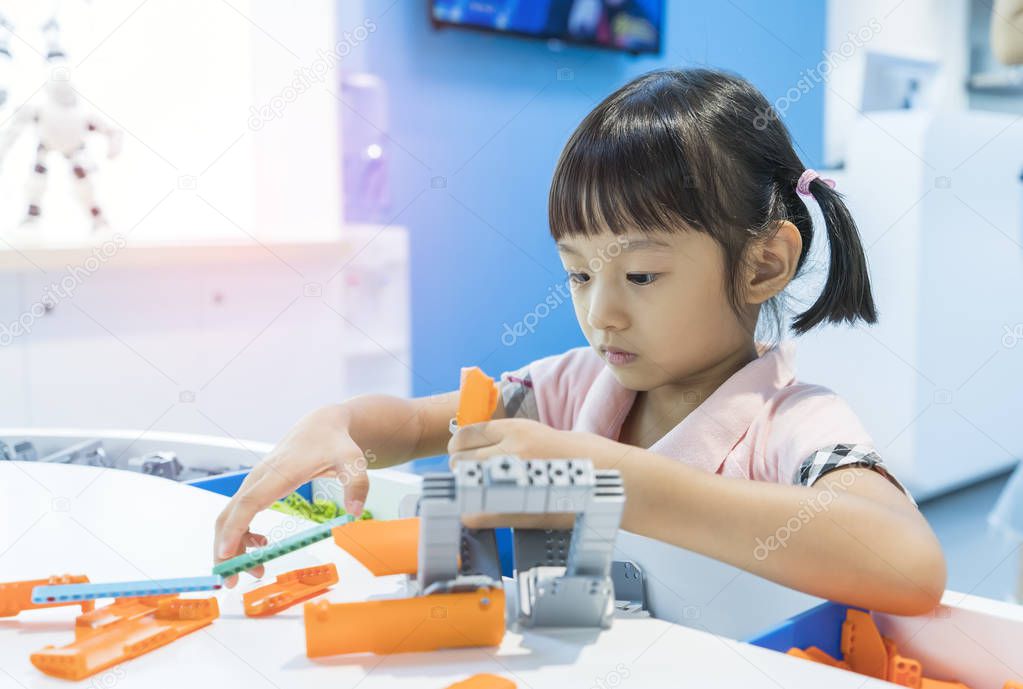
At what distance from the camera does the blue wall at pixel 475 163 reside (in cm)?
223

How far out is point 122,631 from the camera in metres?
0.44

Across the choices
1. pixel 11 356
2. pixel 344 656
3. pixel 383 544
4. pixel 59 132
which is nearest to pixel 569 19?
pixel 59 132

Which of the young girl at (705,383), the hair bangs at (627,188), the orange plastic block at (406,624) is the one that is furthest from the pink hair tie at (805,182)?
the orange plastic block at (406,624)

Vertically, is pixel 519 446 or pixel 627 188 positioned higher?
pixel 627 188

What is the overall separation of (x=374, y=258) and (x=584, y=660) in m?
1.80

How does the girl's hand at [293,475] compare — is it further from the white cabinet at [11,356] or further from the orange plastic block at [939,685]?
the white cabinet at [11,356]

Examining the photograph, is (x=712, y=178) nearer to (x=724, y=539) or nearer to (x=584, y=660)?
(x=724, y=539)

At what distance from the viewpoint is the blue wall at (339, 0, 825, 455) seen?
2.23 meters

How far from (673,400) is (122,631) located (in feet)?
1.72

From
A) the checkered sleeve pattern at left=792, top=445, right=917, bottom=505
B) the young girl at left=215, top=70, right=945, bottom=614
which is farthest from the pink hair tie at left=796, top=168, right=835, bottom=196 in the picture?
the checkered sleeve pattern at left=792, top=445, right=917, bottom=505

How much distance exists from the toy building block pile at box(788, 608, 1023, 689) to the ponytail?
13.1 inches

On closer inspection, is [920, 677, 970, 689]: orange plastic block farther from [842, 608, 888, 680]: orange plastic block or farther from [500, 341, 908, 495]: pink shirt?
[500, 341, 908, 495]: pink shirt

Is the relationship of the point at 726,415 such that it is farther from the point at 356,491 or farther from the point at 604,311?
the point at 356,491

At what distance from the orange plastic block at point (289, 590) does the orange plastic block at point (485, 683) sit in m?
0.14
